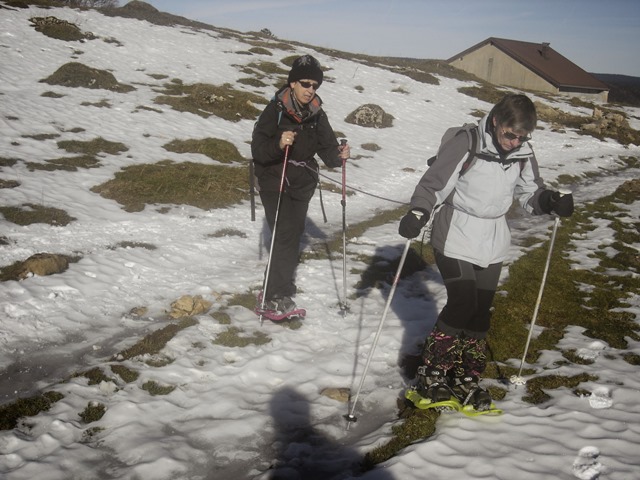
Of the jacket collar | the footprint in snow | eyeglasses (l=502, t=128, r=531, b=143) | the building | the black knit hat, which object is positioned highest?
the building

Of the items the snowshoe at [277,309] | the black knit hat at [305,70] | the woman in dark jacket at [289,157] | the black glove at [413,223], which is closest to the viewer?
the black glove at [413,223]

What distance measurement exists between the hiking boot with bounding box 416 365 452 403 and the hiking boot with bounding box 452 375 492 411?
17cm

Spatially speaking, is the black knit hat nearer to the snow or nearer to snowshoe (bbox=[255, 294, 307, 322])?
snowshoe (bbox=[255, 294, 307, 322])

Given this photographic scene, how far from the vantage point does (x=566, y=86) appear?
59250 mm

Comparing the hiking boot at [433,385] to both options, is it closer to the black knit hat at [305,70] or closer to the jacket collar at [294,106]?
the jacket collar at [294,106]

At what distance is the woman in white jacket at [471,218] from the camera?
478 centimetres

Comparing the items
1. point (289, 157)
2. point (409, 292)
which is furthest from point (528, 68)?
point (289, 157)

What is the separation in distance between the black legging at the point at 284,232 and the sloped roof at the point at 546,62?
2442 inches

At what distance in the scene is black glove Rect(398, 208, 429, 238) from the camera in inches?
183

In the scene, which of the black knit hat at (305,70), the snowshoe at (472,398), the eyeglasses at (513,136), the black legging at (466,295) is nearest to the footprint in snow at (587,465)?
the snowshoe at (472,398)

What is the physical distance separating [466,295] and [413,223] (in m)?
1.05

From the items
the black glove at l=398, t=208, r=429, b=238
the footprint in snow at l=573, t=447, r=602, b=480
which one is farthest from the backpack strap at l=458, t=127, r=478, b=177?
the footprint in snow at l=573, t=447, r=602, b=480

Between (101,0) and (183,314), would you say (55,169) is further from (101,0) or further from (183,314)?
(101,0)

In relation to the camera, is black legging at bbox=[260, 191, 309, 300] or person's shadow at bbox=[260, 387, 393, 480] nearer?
person's shadow at bbox=[260, 387, 393, 480]
